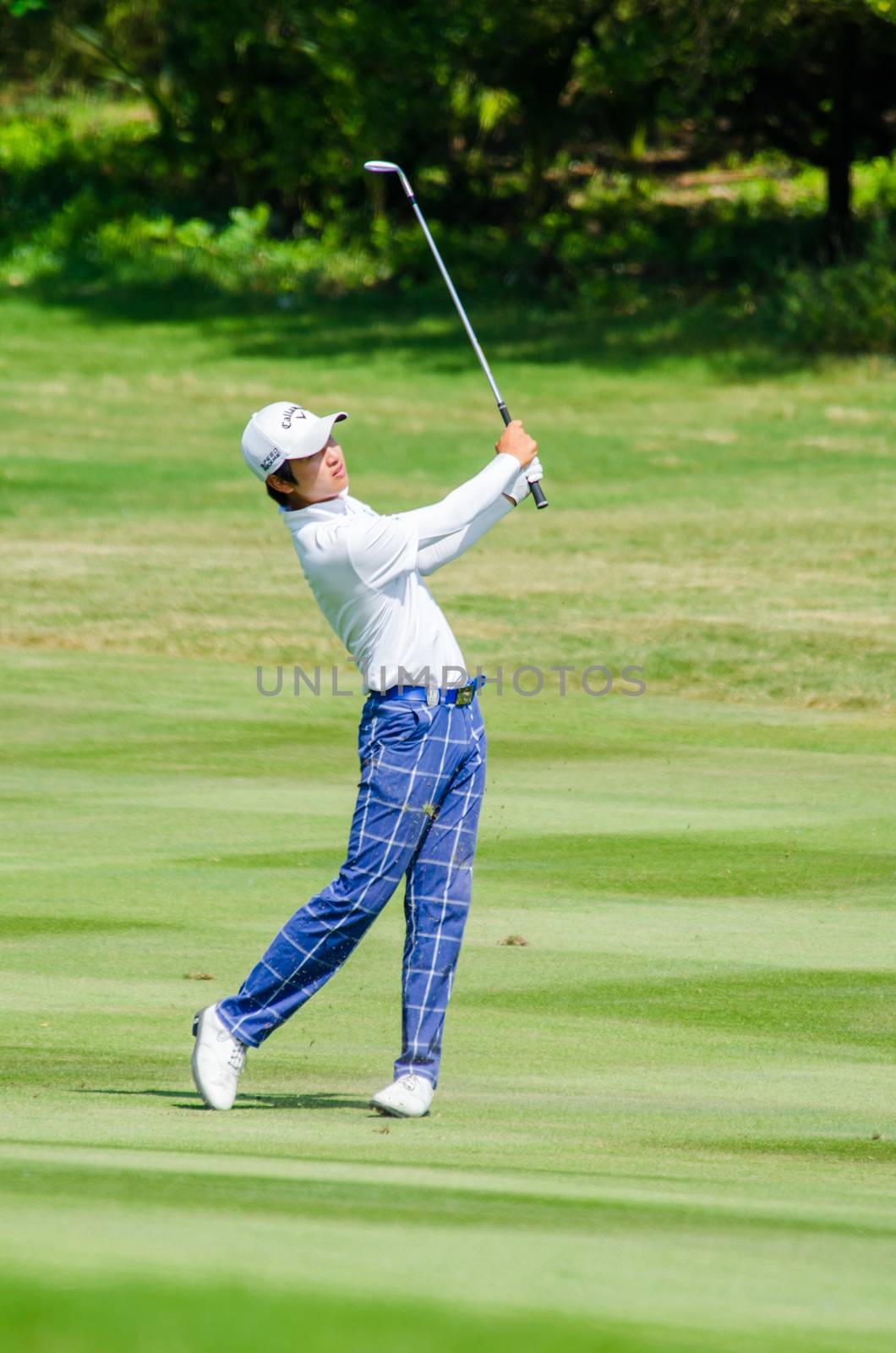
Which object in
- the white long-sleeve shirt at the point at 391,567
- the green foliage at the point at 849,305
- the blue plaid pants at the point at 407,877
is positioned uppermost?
the white long-sleeve shirt at the point at 391,567

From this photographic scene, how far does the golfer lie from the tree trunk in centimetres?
2759

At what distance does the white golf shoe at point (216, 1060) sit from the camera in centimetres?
573

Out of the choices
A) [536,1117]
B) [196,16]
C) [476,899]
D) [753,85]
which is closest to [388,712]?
[536,1117]

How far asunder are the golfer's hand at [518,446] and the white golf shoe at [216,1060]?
1.83m

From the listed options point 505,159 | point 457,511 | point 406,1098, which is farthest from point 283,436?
point 505,159

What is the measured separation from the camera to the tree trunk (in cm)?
3231

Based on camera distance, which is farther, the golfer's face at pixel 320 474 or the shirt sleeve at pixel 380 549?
the golfer's face at pixel 320 474

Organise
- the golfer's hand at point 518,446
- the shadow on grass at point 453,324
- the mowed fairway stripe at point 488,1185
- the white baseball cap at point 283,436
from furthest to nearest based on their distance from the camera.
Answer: the shadow on grass at point 453,324, the golfer's hand at point 518,446, the white baseball cap at point 283,436, the mowed fairway stripe at point 488,1185

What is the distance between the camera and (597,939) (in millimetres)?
7832

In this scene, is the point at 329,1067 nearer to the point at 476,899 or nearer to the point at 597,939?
the point at 597,939

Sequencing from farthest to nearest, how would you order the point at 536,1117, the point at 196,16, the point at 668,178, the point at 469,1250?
the point at 668,178
the point at 196,16
the point at 536,1117
the point at 469,1250

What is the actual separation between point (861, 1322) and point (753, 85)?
1320 inches

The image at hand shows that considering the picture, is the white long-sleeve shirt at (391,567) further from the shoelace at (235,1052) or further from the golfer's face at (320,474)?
the shoelace at (235,1052)

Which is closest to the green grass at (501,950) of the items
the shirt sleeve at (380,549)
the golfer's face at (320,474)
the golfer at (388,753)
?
the golfer at (388,753)
